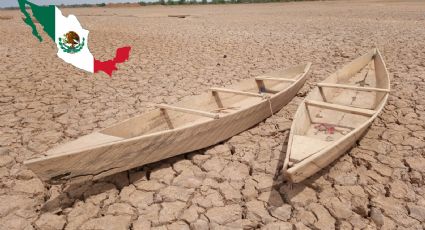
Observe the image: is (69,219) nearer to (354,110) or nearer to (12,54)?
(354,110)

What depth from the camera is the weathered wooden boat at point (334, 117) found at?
2734mm

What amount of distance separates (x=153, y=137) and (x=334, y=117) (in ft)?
9.20

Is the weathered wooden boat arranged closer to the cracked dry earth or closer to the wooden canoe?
the cracked dry earth

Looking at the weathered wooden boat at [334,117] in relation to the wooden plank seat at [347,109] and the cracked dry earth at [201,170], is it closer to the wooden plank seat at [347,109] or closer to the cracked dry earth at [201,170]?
the wooden plank seat at [347,109]

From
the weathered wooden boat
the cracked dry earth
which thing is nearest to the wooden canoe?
the cracked dry earth

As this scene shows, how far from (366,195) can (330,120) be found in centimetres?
149

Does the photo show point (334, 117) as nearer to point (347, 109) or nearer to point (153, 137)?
point (347, 109)

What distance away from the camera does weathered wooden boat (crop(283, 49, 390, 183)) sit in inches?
108

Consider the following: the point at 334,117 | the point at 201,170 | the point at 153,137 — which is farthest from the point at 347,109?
the point at 153,137

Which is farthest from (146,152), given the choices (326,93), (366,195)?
(326,93)

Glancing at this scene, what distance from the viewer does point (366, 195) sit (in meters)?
2.94

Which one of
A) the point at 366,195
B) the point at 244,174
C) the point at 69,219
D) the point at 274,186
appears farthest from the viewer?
the point at 244,174

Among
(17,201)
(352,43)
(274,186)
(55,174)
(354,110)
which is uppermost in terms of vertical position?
(352,43)

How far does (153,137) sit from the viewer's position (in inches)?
114
